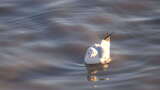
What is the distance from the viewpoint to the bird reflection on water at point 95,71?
1023 centimetres

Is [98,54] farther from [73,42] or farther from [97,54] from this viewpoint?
[73,42]

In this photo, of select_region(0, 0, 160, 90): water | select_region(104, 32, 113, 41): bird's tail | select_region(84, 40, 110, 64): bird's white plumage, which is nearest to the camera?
select_region(0, 0, 160, 90): water

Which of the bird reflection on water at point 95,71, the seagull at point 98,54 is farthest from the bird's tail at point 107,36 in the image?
the bird reflection on water at point 95,71

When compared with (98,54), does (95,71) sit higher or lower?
lower

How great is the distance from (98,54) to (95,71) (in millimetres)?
359

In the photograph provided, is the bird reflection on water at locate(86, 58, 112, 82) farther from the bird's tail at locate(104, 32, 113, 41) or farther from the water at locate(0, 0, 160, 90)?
the bird's tail at locate(104, 32, 113, 41)

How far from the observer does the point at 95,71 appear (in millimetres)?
10562

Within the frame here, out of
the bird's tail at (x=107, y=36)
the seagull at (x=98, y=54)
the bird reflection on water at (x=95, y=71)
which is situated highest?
the bird's tail at (x=107, y=36)

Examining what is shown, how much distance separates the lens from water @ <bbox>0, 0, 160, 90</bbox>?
401 inches

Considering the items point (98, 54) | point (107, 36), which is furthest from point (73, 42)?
point (98, 54)

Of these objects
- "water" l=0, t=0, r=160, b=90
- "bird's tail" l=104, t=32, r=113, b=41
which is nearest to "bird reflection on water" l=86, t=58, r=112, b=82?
"water" l=0, t=0, r=160, b=90

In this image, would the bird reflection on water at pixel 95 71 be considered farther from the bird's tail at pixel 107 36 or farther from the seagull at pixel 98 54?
the bird's tail at pixel 107 36

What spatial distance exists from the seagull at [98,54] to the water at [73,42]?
0.20 m

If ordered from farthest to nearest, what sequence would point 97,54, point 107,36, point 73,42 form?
point 73,42 < point 107,36 < point 97,54
